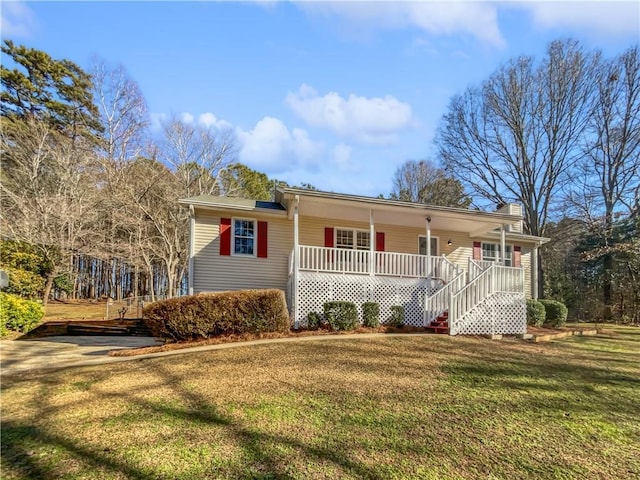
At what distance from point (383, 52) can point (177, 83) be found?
590cm

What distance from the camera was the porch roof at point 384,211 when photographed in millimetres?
10766

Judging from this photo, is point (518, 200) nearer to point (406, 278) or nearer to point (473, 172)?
point (473, 172)

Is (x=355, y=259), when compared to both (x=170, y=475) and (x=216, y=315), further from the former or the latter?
(x=170, y=475)

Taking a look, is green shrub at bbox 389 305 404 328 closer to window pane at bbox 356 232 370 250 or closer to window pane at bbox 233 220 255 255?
window pane at bbox 356 232 370 250

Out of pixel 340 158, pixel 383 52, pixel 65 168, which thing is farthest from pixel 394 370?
pixel 340 158

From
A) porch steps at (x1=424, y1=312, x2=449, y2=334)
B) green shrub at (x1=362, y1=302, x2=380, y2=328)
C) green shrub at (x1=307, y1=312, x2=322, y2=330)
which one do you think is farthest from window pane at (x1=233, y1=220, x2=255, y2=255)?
porch steps at (x1=424, y1=312, x2=449, y2=334)

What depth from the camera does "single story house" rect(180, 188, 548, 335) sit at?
10.7m

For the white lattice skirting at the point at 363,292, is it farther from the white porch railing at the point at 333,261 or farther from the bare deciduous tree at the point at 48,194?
the bare deciduous tree at the point at 48,194

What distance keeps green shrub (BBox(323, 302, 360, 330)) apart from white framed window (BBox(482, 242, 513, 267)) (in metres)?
9.05

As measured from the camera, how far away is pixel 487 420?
3977mm

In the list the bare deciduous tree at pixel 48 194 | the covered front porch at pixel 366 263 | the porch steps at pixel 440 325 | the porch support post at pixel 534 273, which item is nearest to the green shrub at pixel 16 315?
the bare deciduous tree at pixel 48 194

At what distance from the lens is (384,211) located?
1189cm

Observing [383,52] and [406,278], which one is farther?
[406,278]

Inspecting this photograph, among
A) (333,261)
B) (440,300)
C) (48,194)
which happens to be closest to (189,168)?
(48,194)
